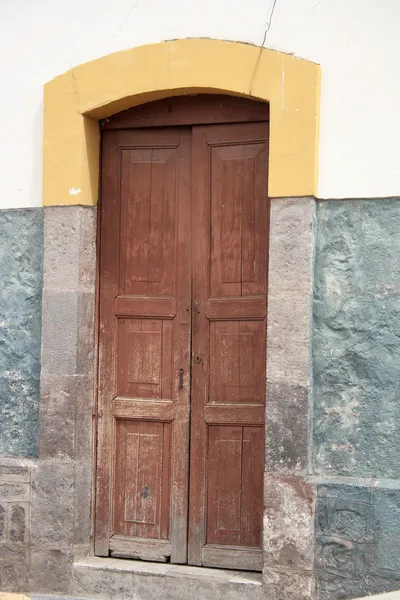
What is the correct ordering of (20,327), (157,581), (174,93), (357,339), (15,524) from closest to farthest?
(357,339), (157,581), (174,93), (15,524), (20,327)

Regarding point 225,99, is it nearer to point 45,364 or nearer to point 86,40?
point 86,40

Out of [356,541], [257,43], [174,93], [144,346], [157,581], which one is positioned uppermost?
[257,43]

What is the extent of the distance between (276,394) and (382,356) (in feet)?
1.91

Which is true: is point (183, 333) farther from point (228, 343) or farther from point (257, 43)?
point (257, 43)

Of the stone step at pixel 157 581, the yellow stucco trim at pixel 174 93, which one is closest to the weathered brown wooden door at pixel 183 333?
the stone step at pixel 157 581

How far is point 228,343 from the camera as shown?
18.6 ft

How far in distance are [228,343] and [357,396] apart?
836 mm

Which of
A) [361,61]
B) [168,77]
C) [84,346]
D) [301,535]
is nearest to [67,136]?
[168,77]

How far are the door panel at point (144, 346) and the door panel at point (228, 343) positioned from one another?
99mm

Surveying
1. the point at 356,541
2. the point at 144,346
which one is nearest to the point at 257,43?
the point at 144,346

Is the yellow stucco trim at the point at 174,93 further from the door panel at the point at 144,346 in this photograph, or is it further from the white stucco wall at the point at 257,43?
the door panel at the point at 144,346

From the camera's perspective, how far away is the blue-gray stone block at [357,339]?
16.9 ft

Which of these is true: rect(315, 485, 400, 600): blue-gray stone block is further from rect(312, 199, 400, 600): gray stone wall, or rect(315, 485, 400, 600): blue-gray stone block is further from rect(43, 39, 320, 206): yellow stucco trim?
rect(43, 39, 320, 206): yellow stucco trim

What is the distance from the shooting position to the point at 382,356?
5.15 m
